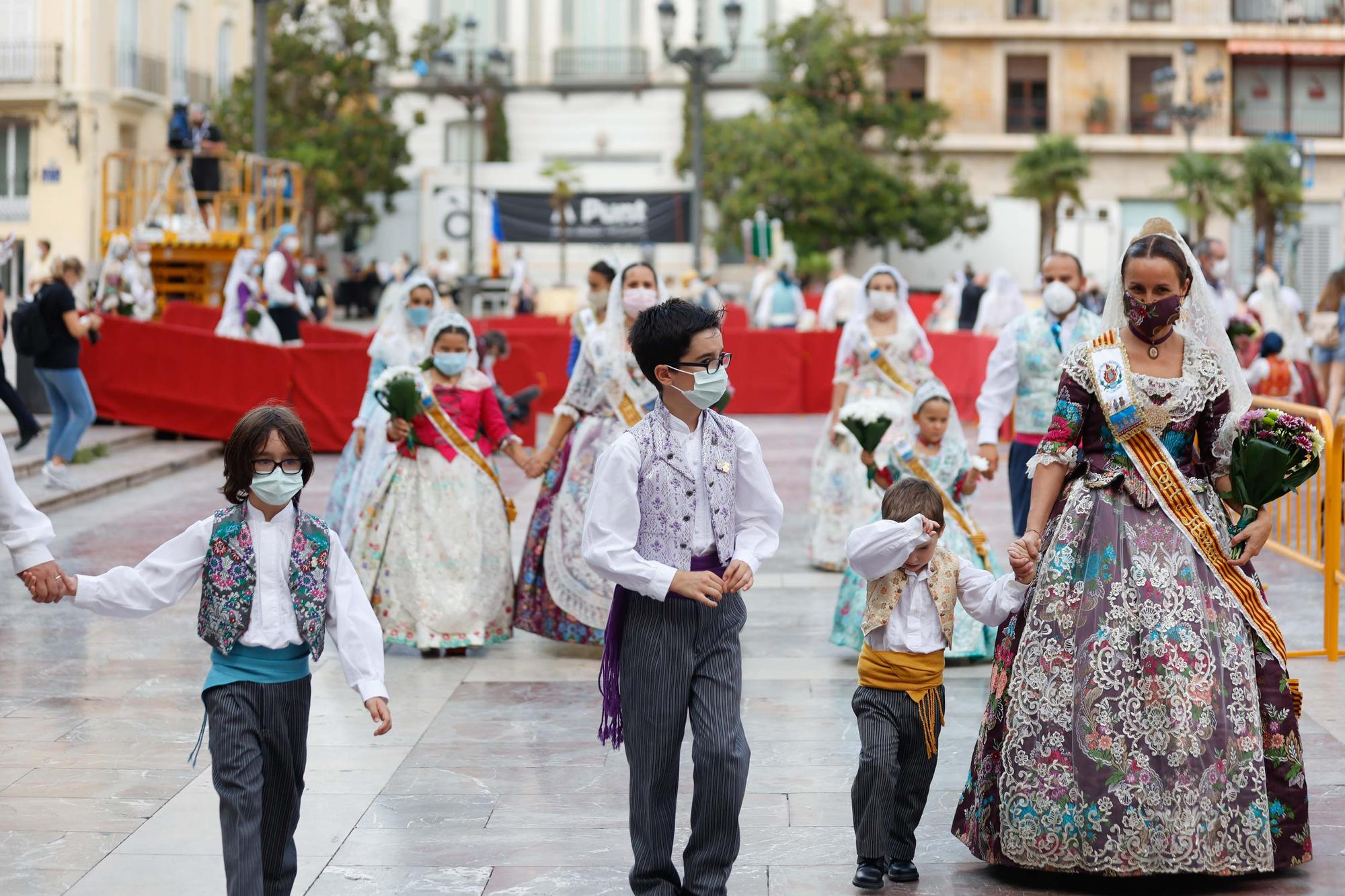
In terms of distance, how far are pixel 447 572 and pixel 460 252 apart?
37.1 metres

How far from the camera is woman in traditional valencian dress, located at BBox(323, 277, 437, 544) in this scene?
890 cm

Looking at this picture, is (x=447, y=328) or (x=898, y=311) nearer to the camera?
(x=447, y=328)

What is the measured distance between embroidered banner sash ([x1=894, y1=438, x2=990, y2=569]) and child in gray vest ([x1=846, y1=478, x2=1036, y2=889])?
273 centimetres

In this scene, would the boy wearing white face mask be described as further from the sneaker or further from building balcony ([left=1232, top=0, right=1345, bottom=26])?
building balcony ([left=1232, top=0, right=1345, bottom=26])

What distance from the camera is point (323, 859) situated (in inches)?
207

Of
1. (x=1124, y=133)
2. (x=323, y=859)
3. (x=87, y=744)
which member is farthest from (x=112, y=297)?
(x=1124, y=133)

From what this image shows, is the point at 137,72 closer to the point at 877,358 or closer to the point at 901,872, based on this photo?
the point at 877,358

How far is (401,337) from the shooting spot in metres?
9.31

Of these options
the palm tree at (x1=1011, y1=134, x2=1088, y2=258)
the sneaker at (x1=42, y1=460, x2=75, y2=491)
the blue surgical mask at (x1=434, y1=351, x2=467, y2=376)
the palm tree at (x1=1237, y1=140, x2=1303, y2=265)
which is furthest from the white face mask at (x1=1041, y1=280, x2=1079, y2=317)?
the palm tree at (x1=1011, y1=134, x2=1088, y2=258)

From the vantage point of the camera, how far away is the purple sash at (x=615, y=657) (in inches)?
181

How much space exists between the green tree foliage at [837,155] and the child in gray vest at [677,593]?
3562 centimetres

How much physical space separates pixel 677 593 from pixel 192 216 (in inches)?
863

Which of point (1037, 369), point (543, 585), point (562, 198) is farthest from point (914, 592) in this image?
point (562, 198)

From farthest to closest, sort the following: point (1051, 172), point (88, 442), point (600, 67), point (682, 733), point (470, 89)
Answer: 1. point (600, 67)
2. point (1051, 172)
3. point (470, 89)
4. point (88, 442)
5. point (682, 733)
